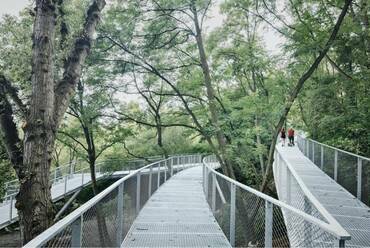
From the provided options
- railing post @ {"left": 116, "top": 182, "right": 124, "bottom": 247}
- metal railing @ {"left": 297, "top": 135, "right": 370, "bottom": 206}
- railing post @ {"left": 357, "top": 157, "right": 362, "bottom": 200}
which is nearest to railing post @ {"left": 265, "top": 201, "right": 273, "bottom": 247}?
railing post @ {"left": 116, "top": 182, "right": 124, "bottom": 247}

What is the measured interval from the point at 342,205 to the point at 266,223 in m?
5.47

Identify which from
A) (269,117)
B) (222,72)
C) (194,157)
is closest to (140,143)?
(194,157)

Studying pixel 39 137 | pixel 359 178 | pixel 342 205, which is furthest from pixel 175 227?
pixel 359 178

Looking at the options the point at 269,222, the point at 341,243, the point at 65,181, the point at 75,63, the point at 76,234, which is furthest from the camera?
the point at 65,181

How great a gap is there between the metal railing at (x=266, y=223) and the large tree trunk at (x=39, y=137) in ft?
11.4

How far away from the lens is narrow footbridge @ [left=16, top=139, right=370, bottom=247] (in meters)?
3.42

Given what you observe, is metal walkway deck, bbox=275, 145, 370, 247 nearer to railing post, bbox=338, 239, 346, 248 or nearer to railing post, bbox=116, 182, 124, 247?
railing post, bbox=116, 182, 124, 247

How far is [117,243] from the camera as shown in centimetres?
577

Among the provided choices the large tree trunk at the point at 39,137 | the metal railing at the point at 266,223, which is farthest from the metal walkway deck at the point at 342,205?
the large tree trunk at the point at 39,137

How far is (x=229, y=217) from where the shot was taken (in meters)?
7.35

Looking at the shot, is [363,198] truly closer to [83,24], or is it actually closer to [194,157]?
[83,24]

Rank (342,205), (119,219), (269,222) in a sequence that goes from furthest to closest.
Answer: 1. (342,205)
2. (119,219)
3. (269,222)

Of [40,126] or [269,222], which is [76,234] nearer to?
[269,222]

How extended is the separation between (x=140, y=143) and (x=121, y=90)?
18.9 meters
